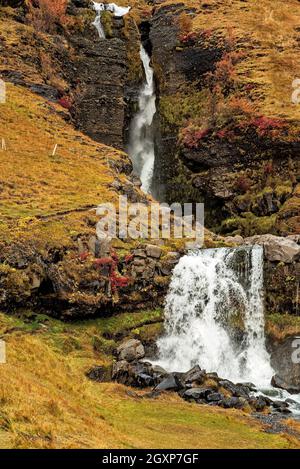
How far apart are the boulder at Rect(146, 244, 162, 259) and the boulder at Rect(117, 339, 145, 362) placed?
5.99 m

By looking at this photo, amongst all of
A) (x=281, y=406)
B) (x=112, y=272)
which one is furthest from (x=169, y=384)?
(x=112, y=272)

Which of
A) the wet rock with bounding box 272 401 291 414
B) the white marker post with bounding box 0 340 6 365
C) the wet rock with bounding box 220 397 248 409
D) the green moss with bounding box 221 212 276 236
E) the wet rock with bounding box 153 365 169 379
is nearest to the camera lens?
the white marker post with bounding box 0 340 6 365

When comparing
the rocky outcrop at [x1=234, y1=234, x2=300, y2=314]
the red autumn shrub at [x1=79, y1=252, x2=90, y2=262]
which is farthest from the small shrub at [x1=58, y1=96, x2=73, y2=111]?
the rocky outcrop at [x1=234, y1=234, x2=300, y2=314]

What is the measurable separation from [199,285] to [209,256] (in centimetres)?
206

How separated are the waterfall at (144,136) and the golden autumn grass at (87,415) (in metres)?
32.4

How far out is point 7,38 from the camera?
51.8 meters

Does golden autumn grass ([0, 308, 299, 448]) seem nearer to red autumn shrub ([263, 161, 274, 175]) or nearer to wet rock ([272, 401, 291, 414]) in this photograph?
wet rock ([272, 401, 291, 414])

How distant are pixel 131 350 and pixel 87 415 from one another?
35.5ft

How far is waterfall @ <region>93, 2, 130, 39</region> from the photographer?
204 feet

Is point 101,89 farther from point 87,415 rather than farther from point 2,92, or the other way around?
point 87,415

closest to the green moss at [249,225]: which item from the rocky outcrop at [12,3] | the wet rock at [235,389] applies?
the wet rock at [235,389]

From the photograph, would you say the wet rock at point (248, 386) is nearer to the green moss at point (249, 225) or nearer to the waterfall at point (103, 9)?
the green moss at point (249, 225)

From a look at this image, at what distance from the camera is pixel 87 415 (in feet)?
45.4
